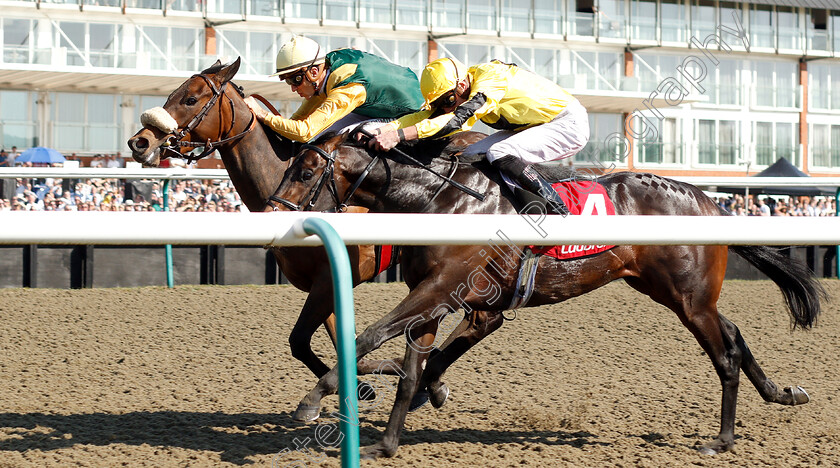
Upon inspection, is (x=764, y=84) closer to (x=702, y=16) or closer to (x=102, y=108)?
(x=702, y=16)

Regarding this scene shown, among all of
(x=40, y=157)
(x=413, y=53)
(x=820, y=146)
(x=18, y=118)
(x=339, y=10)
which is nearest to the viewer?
(x=40, y=157)

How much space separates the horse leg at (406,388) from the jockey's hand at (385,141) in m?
0.69

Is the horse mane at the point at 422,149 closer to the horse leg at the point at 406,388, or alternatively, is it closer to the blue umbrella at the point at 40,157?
the horse leg at the point at 406,388

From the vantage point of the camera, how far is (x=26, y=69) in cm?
2188

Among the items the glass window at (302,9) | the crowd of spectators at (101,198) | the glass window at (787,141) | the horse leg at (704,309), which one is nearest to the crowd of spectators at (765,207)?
the crowd of spectators at (101,198)

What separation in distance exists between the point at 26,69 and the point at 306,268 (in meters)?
20.3

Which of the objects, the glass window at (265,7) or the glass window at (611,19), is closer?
the glass window at (265,7)

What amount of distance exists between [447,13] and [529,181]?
24.3m

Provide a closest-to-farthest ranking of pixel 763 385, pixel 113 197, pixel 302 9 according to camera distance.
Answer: pixel 763 385
pixel 113 197
pixel 302 9

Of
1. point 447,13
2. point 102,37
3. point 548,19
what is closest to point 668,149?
point 548,19

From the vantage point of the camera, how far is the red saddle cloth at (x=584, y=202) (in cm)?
379

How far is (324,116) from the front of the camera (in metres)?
4.15

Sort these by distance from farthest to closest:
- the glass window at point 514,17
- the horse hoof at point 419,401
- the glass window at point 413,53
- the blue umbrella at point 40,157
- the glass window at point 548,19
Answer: the glass window at point 548,19
the glass window at point 514,17
the glass window at point 413,53
the blue umbrella at point 40,157
the horse hoof at point 419,401

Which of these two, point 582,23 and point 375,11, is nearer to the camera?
point 375,11
